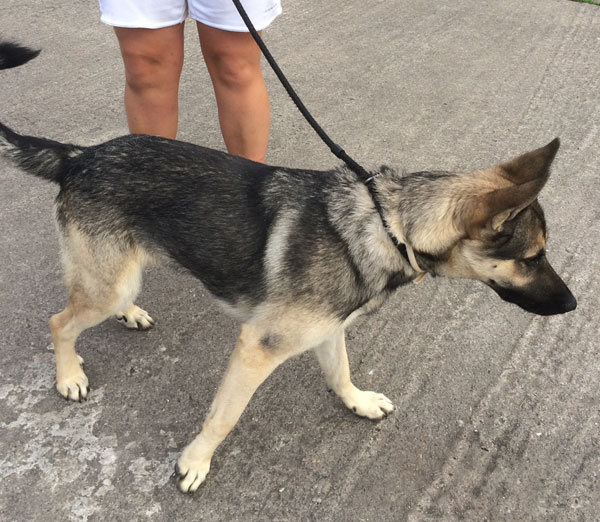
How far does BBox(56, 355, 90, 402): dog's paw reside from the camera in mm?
2680

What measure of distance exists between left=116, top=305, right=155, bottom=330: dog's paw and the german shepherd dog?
0.40 meters

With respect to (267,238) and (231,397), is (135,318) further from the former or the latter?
(267,238)

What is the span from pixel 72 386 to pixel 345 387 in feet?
4.13

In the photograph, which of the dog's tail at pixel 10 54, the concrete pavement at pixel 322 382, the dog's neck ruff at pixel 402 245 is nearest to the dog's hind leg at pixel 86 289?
the concrete pavement at pixel 322 382

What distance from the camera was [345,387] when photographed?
2701mm

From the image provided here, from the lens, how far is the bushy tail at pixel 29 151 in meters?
2.44

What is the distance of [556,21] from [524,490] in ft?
19.5

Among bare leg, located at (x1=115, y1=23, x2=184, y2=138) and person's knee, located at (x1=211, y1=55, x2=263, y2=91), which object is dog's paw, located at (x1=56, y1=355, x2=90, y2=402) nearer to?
bare leg, located at (x1=115, y1=23, x2=184, y2=138)

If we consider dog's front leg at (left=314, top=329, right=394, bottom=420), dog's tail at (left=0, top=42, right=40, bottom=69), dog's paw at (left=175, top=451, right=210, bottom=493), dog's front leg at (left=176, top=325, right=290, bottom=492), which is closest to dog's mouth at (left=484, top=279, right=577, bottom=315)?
dog's front leg at (left=314, top=329, right=394, bottom=420)

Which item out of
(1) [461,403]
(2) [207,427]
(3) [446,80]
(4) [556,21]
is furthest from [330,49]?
(2) [207,427]

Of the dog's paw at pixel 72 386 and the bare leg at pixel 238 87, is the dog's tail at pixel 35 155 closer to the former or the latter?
the dog's paw at pixel 72 386

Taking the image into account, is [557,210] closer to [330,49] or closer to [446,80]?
[446,80]

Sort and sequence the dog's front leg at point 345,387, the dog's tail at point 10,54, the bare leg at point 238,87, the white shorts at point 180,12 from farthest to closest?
the bare leg at point 238,87 < the white shorts at point 180,12 < the dog's front leg at point 345,387 < the dog's tail at point 10,54

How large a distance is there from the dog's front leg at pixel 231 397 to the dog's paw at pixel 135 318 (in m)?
0.84
